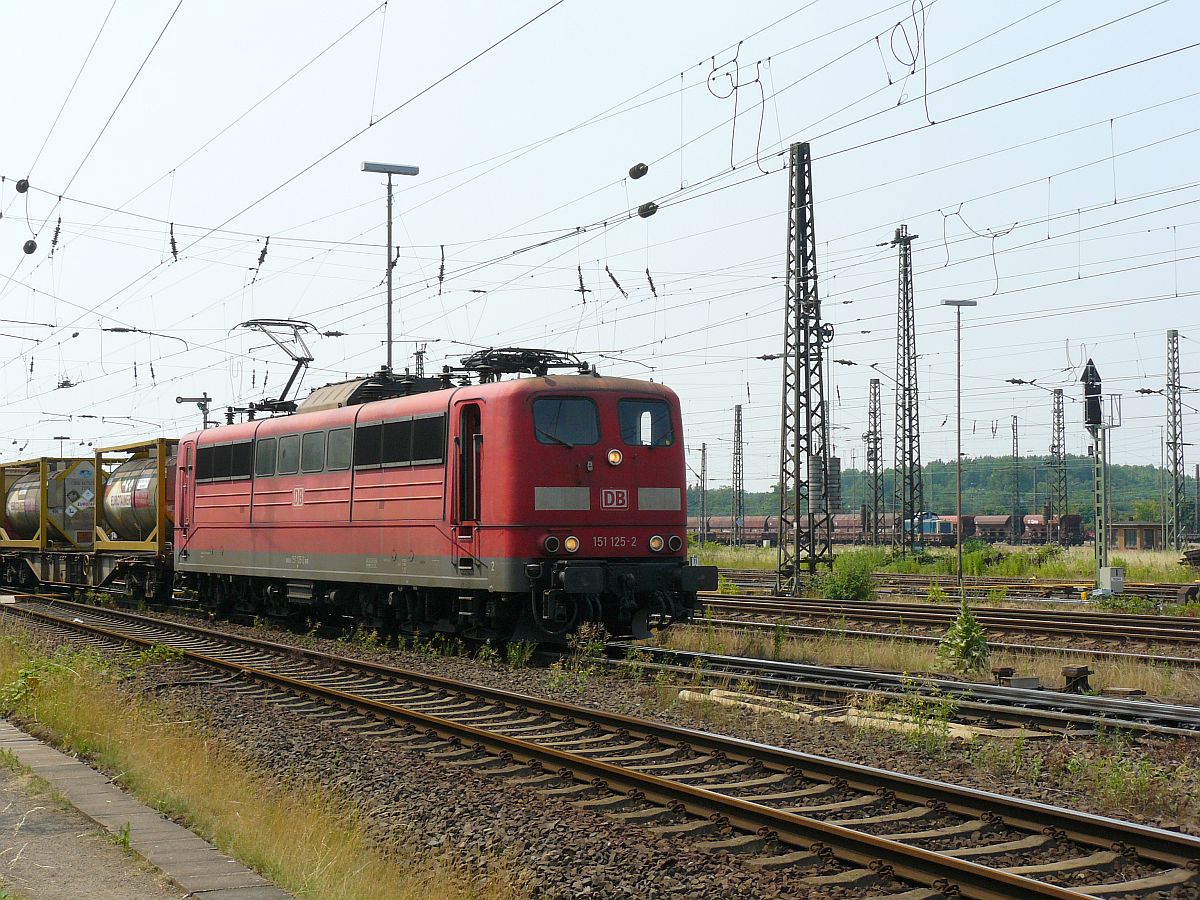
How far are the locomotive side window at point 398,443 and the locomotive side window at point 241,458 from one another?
4933mm

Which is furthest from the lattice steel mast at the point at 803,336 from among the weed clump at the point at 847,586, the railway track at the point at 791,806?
the railway track at the point at 791,806

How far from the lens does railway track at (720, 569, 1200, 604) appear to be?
2683 cm

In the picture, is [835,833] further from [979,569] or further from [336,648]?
[979,569]

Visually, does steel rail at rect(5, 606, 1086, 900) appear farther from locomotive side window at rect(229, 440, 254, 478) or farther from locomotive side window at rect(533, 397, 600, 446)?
locomotive side window at rect(229, 440, 254, 478)

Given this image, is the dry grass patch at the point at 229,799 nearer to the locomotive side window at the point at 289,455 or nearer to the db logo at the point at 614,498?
the db logo at the point at 614,498

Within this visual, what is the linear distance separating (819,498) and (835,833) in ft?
65.1

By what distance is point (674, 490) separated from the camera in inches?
653

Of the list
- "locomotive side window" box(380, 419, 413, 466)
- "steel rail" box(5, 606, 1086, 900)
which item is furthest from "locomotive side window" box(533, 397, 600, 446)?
"steel rail" box(5, 606, 1086, 900)

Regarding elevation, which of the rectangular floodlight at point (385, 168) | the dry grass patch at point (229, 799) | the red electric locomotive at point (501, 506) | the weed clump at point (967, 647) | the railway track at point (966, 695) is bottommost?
the dry grass patch at point (229, 799)

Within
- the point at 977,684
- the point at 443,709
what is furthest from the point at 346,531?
the point at 977,684

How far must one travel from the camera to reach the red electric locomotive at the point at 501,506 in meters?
15.3

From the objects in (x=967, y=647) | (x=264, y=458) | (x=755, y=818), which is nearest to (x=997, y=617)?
(x=967, y=647)

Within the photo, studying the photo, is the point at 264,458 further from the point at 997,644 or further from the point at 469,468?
the point at 997,644

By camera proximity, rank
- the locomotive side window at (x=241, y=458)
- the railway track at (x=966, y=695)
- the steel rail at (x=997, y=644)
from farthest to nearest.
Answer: the locomotive side window at (x=241, y=458)
the steel rail at (x=997, y=644)
the railway track at (x=966, y=695)
